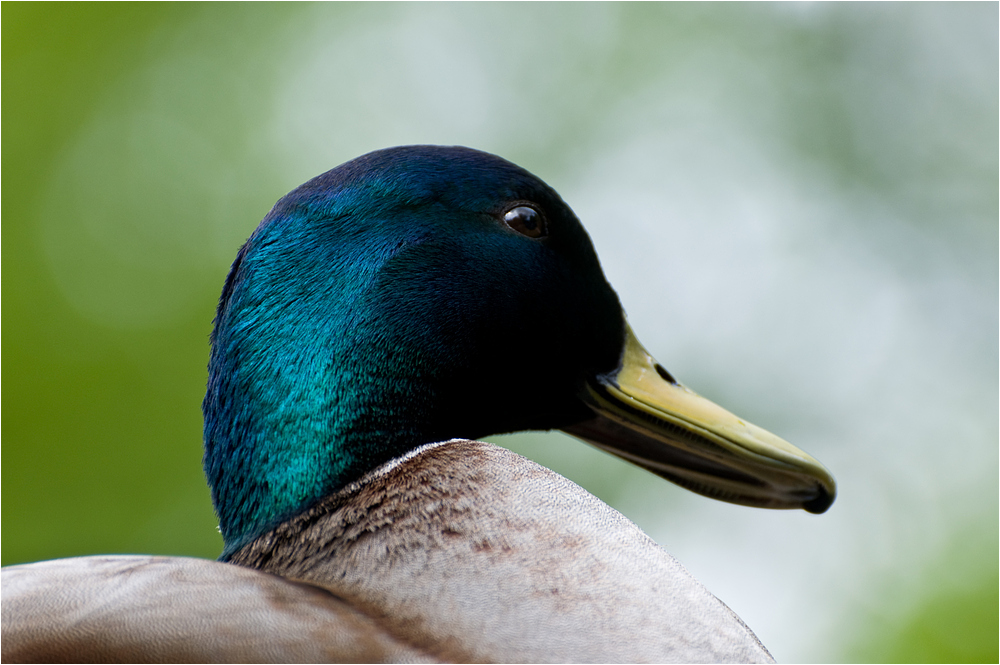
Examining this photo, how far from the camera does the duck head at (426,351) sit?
4.04 feet

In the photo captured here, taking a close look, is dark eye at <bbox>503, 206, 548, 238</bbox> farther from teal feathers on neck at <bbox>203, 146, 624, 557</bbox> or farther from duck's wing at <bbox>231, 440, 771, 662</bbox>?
duck's wing at <bbox>231, 440, 771, 662</bbox>

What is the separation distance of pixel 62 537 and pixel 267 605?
318cm

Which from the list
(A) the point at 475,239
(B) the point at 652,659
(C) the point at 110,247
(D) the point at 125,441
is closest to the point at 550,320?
(A) the point at 475,239

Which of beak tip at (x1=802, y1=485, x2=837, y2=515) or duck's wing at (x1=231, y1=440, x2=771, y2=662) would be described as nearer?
duck's wing at (x1=231, y1=440, x2=771, y2=662)

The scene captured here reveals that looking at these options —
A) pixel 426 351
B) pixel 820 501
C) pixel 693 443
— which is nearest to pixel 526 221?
pixel 426 351

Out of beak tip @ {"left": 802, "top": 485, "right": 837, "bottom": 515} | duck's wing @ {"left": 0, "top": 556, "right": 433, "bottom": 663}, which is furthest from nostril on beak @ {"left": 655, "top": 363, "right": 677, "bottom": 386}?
duck's wing @ {"left": 0, "top": 556, "right": 433, "bottom": 663}

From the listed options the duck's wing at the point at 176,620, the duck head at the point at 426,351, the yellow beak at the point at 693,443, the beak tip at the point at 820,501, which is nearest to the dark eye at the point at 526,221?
the duck head at the point at 426,351

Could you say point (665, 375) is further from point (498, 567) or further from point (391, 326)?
point (498, 567)

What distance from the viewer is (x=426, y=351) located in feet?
4.30

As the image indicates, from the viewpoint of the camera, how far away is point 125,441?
3932mm

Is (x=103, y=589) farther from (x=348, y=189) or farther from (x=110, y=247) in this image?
(x=110, y=247)

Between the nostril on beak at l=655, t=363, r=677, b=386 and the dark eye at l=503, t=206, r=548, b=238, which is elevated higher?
the dark eye at l=503, t=206, r=548, b=238

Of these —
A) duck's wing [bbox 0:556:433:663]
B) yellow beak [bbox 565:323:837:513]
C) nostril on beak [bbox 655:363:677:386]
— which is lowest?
duck's wing [bbox 0:556:433:663]

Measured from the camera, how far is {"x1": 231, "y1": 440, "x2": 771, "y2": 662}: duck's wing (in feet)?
3.18
